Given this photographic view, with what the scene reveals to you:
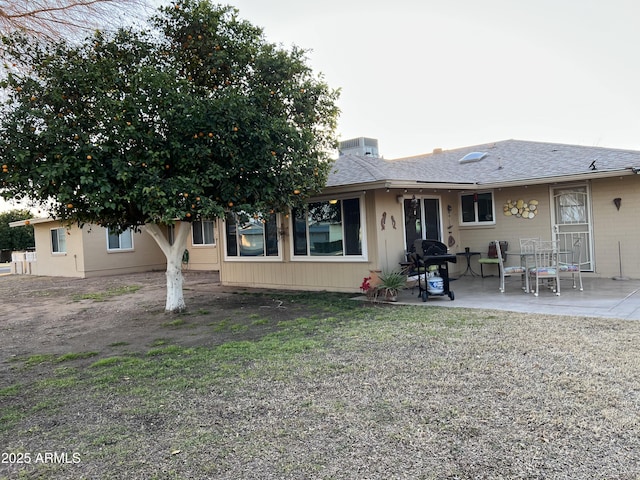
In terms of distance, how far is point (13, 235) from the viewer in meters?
28.5

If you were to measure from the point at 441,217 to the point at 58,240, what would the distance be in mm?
16346

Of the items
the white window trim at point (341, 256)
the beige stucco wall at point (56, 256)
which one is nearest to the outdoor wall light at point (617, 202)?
the white window trim at point (341, 256)

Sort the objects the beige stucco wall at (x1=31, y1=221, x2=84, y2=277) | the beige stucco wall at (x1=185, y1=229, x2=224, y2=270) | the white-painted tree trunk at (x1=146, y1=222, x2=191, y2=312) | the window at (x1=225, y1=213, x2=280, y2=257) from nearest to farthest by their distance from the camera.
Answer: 1. the white-painted tree trunk at (x1=146, y1=222, x2=191, y2=312)
2. the window at (x1=225, y1=213, x2=280, y2=257)
3. the beige stucco wall at (x1=31, y1=221, x2=84, y2=277)
4. the beige stucco wall at (x1=185, y1=229, x2=224, y2=270)

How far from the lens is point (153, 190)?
5988mm

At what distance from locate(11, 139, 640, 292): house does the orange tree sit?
114 centimetres

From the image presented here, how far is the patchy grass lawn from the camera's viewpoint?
2598 mm

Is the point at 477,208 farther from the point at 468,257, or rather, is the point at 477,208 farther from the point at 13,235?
the point at 13,235

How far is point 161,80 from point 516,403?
19.4 ft

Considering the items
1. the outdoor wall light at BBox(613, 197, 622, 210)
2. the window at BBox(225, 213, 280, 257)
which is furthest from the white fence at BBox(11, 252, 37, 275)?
the outdoor wall light at BBox(613, 197, 622, 210)

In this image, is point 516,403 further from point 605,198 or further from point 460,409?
point 605,198

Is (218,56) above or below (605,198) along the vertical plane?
above

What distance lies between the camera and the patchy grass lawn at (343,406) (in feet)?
8.52

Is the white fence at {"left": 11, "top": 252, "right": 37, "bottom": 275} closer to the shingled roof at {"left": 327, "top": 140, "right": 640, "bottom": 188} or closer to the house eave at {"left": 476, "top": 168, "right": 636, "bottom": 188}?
the shingled roof at {"left": 327, "top": 140, "right": 640, "bottom": 188}

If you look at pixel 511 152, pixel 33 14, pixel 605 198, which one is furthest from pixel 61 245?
pixel 605 198
